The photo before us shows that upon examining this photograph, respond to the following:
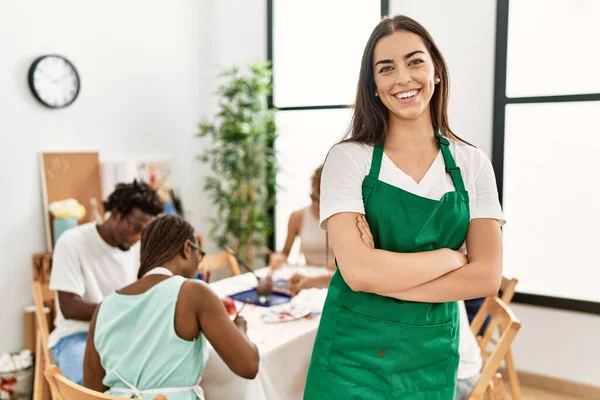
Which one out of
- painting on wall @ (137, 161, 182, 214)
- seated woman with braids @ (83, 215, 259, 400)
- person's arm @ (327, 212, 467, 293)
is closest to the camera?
person's arm @ (327, 212, 467, 293)

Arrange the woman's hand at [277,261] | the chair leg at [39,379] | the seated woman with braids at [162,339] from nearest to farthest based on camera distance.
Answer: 1. the seated woman with braids at [162,339]
2. the chair leg at [39,379]
3. the woman's hand at [277,261]

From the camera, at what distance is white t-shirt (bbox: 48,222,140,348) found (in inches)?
91.2

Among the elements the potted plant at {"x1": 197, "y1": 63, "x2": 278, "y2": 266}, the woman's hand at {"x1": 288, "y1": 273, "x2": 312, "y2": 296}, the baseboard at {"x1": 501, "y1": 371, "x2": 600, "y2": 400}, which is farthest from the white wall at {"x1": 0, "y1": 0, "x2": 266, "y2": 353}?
the baseboard at {"x1": 501, "y1": 371, "x2": 600, "y2": 400}

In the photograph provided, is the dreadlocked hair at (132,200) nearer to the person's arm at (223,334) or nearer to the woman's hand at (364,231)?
the person's arm at (223,334)

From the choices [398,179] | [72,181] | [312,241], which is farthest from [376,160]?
[72,181]

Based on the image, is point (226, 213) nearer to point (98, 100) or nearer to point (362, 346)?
point (98, 100)

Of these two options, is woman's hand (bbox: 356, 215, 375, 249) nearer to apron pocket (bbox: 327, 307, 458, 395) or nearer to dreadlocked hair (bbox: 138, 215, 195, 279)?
apron pocket (bbox: 327, 307, 458, 395)

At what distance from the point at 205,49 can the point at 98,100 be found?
3.74 feet

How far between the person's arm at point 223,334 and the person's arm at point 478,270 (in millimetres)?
542

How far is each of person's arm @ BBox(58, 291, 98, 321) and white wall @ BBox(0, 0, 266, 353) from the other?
0.93m

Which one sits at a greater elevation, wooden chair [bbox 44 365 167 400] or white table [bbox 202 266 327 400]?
wooden chair [bbox 44 365 167 400]

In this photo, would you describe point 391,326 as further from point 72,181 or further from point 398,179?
point 72,181

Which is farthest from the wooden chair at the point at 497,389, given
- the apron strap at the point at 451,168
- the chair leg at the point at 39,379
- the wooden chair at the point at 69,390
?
the chair leg at the point at 39,379

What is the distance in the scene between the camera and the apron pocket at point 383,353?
1.20 metres
